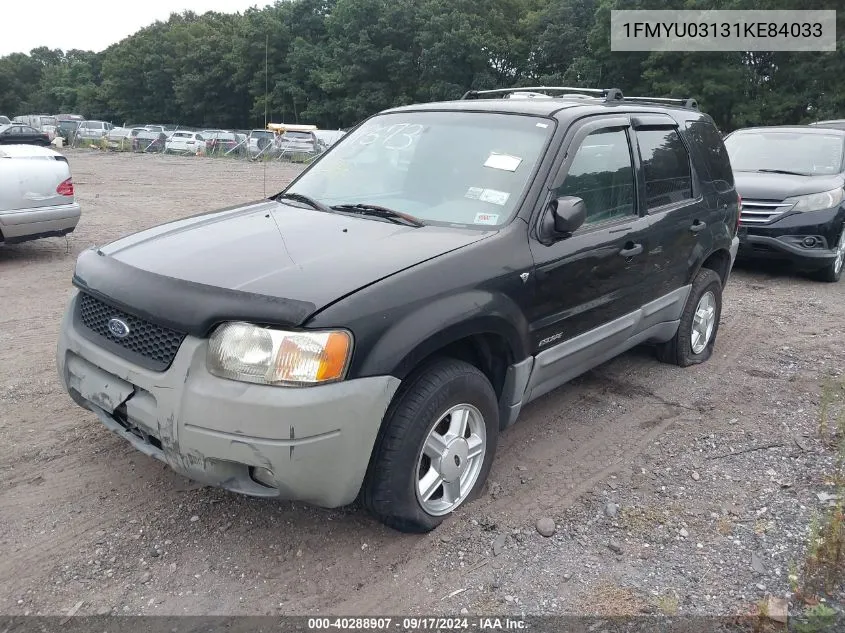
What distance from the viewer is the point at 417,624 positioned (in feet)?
8.50

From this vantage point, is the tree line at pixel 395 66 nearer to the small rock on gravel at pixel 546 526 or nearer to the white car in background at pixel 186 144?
the white car in background at pixel 186 144

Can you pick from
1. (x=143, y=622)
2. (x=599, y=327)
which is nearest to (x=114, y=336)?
(x=143, y=622)

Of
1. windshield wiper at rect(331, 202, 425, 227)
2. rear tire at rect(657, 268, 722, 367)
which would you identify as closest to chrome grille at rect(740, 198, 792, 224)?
rear tire at rect(657, 268, 722, 367)

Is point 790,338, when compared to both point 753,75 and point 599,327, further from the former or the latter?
point 753,75

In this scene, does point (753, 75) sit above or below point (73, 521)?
above

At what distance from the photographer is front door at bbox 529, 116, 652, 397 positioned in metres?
3.46

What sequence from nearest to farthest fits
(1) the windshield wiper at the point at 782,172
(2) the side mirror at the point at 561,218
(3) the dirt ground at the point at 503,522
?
(3) the dirt ground at the point at 503,522 < (2) the side mirror at the point at 561,218 < (1) the windshield wiper at the point at 782,172

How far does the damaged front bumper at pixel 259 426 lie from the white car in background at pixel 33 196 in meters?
5.95

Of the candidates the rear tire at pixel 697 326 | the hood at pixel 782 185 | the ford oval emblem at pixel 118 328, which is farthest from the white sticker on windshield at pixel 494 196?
the hood at pixel 782 185

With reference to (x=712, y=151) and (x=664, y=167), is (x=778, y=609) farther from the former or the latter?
(x=712, y=151)

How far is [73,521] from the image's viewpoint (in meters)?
3.12

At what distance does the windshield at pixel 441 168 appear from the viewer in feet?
11.5

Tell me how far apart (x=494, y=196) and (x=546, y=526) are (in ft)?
5.26

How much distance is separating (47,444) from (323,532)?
68.7 inches
